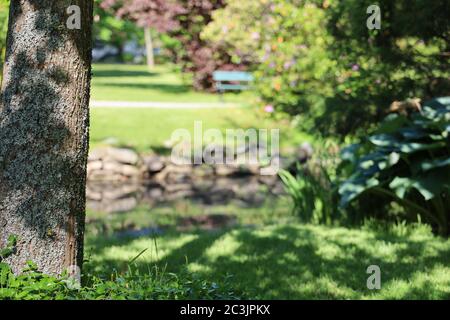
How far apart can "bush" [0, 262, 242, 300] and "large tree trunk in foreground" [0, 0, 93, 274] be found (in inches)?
3.9

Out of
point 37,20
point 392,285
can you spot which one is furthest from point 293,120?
point 37,20

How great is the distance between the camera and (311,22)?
13734 mm

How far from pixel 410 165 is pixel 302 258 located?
1.65 m

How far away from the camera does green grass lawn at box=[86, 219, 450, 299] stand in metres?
5.39

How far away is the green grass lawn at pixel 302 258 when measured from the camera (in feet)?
17.7

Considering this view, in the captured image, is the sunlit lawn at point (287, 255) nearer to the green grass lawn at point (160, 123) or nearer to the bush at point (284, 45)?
the bush at point (284, 45)

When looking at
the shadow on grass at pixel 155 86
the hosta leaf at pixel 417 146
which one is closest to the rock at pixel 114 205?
the hosta leaf at pixel 417 146

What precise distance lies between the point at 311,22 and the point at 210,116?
4.09 m

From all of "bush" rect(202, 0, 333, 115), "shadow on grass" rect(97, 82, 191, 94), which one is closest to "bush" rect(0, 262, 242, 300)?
"bush" rect(202, 0, 333, 115)

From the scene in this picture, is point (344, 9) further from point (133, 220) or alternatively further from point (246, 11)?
point (246, 11)

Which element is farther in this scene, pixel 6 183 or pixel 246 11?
pixel 246 11

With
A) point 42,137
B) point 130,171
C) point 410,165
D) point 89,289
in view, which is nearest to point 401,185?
point 410,165

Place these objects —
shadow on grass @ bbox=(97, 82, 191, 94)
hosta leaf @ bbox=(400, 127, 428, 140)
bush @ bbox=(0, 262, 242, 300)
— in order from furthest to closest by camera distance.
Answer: shadow on grass @ bbox=(97, 82, 191, 94) < hosta leaf @ bbox=(400, 127, 428, 140) < bush @ bbox=(0, 262, 242, 300)

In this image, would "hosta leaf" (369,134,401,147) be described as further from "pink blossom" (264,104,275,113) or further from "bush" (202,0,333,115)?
"pink blossom" (264,104,275,113)
